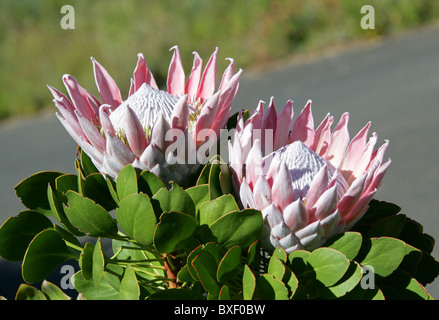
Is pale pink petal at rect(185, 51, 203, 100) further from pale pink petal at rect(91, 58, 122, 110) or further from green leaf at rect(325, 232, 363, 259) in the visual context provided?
green leaf at rect(325, 232, 363, 259)

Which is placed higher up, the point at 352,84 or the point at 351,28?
the point at 351,28

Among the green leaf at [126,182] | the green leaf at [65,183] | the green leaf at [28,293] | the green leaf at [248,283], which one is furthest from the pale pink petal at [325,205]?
the green leaf at [28,293]

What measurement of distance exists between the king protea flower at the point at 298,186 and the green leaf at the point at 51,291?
0.33 m

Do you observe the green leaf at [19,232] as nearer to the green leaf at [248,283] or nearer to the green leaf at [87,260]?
the green leaf at [87,260]

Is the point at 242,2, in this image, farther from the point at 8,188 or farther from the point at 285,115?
the point at 285,115

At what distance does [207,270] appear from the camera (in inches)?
25.9

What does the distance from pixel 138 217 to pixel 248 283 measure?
0.15 metres

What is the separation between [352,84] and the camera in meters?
6.95

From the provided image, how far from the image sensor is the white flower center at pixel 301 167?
2.32 ft

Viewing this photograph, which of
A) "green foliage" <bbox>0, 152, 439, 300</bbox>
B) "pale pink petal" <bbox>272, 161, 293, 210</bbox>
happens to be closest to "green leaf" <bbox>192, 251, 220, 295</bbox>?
"green foliage" <bbox>0, 152, 439, 300</bbox>

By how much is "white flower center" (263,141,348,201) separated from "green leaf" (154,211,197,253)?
0.44ft

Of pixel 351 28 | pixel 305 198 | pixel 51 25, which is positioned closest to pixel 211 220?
pixel 305 198

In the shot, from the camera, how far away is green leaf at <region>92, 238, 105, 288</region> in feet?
2.05

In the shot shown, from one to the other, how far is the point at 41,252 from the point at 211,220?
22 centimetres
